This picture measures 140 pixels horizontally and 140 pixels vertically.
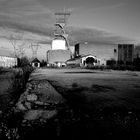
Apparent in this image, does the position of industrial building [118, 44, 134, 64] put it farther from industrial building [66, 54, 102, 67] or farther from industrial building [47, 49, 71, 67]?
industrial building [47, 49, 71, 67]

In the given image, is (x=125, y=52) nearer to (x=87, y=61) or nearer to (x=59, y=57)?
(x=87, y=61)

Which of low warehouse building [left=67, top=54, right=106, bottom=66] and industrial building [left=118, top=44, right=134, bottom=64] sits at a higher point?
industrial building [left=118, top=44, right=134, bottom=64]

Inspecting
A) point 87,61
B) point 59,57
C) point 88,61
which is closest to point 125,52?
point 88,61

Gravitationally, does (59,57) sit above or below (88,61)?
above

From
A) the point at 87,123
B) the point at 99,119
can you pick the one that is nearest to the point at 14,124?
the point at 87,123

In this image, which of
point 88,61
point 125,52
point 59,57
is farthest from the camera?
point 125,52

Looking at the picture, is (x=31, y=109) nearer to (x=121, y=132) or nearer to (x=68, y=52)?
(x=121, y=132)

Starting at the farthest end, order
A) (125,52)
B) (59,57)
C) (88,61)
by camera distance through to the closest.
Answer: (125,52), (59,57), (88,61)

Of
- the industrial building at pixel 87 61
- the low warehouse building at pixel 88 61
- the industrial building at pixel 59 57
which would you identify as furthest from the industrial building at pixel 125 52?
the industrial building at pixel 59 57

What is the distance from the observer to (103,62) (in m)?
51.3

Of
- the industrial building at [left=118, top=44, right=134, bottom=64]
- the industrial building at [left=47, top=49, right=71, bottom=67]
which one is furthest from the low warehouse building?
the industrial building at [left=118, top=44, right=134, bottom=64]

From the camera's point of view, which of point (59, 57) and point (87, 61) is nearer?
point (87, 61)

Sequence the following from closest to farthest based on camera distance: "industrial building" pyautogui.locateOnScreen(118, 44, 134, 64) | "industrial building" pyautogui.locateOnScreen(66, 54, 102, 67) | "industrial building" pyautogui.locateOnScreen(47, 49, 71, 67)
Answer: "industrial building" pyautogui.locateOnScreen(66, 54, 102, 67), "industrial building" pyautogui.locateOnScreen(47, 49, 71, 67), "industrial building" pyautogui.locateOnScreen(118, 44, 134, 64)

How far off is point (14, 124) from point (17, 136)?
2.37 ft
